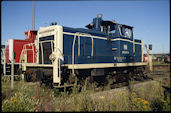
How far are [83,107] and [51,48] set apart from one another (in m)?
3.96

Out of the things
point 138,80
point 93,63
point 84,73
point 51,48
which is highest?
point 51,48

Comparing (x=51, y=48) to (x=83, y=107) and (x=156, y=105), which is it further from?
(x=156, y=105)

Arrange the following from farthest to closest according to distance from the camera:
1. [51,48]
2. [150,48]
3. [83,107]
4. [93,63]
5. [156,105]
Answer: [150,48]
[93,63]
[51,48]
[156,105]
[83,107]

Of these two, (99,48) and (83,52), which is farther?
(99,48)

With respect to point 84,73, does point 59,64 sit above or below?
above

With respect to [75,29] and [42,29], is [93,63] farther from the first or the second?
[42,29]

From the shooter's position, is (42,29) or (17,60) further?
(17,60)

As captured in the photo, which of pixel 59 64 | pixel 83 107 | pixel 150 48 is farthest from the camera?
pixel 150 48

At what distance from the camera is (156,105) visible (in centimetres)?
436

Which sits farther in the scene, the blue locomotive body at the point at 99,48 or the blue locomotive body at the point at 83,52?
the blue locomotive body at the point at 99,48

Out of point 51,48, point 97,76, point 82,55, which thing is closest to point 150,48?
point 97,76

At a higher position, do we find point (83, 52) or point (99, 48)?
point (99, 48)

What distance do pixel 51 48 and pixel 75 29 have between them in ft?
4.73

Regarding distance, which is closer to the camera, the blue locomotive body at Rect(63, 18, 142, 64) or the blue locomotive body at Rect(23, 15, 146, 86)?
the blue locomotive body at Rect(23, 15, 146, 86)
